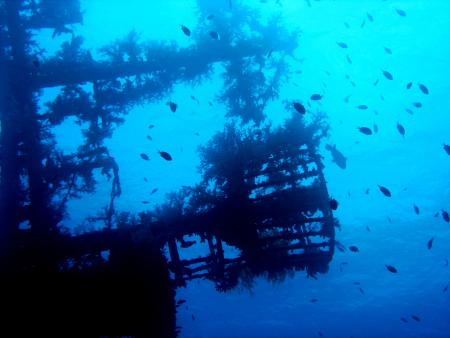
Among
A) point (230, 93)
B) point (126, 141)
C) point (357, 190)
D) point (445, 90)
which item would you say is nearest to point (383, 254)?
point (357, 190)

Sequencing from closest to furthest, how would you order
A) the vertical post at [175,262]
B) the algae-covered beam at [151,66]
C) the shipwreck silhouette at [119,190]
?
1. the shipwreck silhouette at [119,190]
2. the vertical post at [175,262]
3. the algae-covered beam at [151,66]

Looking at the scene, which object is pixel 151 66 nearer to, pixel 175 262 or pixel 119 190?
pixel 119 190

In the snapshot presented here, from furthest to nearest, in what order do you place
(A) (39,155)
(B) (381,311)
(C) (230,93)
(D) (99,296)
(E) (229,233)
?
1. (B) (381,311)
2. (C) (230,93)
3. (A) (39,155)
4. (E) (229,233)
5. (D) (99,296)

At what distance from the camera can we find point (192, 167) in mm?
49156

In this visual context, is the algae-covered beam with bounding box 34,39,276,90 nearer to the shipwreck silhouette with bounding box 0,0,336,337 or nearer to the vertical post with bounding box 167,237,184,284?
the shipwreck silhouette with bounding box 0,0,336,337

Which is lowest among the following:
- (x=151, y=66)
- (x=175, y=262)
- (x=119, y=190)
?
(x=175, y=262)

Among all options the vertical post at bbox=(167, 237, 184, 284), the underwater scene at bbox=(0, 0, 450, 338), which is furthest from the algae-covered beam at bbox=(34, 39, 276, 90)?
the vertical post at bbox=(167, 237, 184, 284)

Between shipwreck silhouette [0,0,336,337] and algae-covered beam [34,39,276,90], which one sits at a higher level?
algae-covered beam [34,39,276,90]

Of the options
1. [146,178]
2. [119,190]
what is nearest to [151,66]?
[119,190]

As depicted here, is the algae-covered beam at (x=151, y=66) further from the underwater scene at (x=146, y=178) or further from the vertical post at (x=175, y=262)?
the vertical post at (x=175, y=262)

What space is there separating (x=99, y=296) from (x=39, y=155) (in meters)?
6.16

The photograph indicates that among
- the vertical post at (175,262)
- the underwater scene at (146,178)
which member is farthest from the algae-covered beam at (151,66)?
the vertical post at (175,262)

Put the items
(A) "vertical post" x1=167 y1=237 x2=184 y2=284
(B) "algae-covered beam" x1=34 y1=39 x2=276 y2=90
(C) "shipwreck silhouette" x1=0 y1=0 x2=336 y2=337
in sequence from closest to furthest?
(C) "shipwreck silhouette" x1=0 y1=0 x2=336 y2=337, (A) "vertical post" x1=167 y1=237 x2=184 y2=284, (B) "algae-covered beam" x1=34 y1=39 x2=276 y2=90

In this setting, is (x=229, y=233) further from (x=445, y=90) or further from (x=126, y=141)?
(x=126, y=141)
